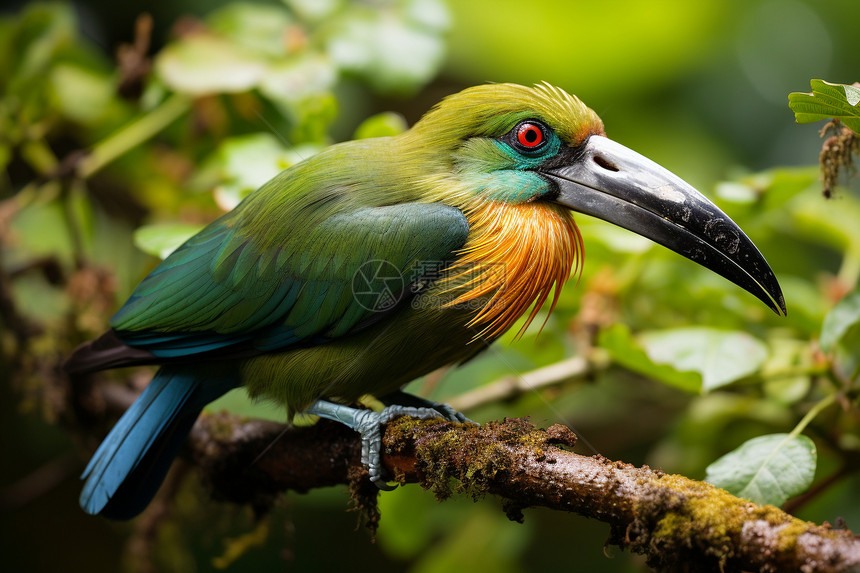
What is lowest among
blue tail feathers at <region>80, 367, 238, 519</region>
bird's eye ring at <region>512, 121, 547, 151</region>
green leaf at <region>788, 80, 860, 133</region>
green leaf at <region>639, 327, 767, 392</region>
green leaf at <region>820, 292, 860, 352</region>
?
blue tail feathers at <region>80, 367, 238, 519</region>

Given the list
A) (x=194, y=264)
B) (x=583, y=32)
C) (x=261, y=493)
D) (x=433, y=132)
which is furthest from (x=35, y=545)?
(x=583, y=32)

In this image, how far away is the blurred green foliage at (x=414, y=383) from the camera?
280 cm

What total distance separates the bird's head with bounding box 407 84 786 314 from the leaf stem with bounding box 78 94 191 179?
5.64 ft

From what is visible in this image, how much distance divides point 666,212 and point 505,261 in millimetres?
508

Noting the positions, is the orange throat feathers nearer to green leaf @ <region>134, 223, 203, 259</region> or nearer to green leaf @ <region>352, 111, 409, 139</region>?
green leaf @ <region>352, 111, 409, 139</region>

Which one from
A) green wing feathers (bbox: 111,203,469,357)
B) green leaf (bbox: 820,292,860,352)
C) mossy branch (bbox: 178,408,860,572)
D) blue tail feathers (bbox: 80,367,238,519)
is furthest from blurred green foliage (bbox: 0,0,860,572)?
mossy branch (bbox: 178,408,860,572)

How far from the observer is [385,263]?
232cm

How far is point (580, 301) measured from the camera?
324 cm

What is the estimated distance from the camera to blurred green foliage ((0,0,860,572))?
2805mm

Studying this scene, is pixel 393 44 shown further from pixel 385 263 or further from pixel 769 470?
pixel 769 470

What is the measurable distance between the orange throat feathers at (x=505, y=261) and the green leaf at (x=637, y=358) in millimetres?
328

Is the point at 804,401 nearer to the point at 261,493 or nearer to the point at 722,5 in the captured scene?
the point at 261,493

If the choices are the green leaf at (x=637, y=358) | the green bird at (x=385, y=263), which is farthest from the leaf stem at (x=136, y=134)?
the green leaf at (x=637, y=358)

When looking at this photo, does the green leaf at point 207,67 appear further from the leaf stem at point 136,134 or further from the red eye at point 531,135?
the red eye at point 531,135
